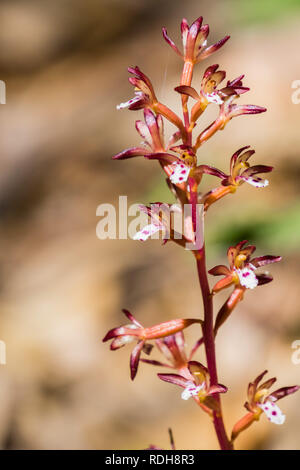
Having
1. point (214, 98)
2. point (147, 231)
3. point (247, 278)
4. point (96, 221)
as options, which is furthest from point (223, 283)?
point (96, 221)

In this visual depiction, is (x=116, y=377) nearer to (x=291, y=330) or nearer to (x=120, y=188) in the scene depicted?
(x=291, y=330)

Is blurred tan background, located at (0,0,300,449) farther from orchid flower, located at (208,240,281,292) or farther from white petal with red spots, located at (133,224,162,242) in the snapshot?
white petal with red spots, located at (133,224,162,242)

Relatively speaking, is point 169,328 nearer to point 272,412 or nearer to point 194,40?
point 272,412

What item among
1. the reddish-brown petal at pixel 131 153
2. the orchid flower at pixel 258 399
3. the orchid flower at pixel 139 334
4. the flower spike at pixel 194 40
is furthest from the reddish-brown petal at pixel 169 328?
the flower spike at pixel 194 40

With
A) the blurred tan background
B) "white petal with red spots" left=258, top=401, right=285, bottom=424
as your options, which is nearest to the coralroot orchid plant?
"white petal with red spots" left=258, top=401, right=285, bottom=424

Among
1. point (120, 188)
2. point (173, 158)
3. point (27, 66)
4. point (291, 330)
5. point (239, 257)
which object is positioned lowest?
point (291, 330)
